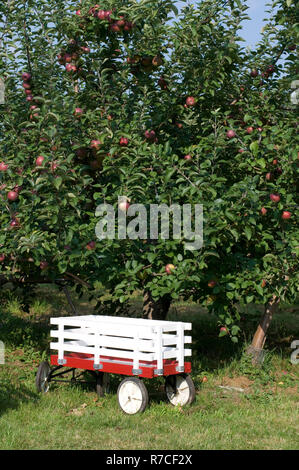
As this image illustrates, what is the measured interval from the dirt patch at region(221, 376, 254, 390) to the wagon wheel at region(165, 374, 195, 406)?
110 centimetres

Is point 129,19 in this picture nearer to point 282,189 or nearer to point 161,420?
point 282,189

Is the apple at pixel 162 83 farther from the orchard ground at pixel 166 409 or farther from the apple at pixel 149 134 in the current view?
the orchard ground at pixel 166 409

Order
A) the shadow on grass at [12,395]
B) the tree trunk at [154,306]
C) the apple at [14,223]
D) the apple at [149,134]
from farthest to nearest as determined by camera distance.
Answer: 1. the tree trunk at [154,306]
2. the apple at [149,134]
3. the apple at [14,223]
4. the shadow on grass at [12,395]

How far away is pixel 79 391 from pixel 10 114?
3.08 meters

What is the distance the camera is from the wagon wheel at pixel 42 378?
642cm

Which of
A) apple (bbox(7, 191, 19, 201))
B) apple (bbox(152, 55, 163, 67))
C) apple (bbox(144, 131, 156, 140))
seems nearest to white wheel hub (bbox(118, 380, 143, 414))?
apple (bbox(7, 191, 19, 201))

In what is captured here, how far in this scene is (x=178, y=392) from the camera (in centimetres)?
609

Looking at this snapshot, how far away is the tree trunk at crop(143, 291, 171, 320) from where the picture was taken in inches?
308

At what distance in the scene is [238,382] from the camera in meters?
7.12

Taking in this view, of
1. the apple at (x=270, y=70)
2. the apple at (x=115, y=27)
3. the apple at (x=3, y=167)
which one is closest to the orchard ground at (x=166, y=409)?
the apple at (x=3, y=167)

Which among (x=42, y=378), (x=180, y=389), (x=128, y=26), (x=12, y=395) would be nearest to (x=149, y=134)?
(x=128, y=26)

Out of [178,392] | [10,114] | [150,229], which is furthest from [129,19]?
[178,392]

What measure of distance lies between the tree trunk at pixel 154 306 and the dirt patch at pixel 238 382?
4.07ft

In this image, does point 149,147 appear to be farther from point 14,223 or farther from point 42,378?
point 42,378
